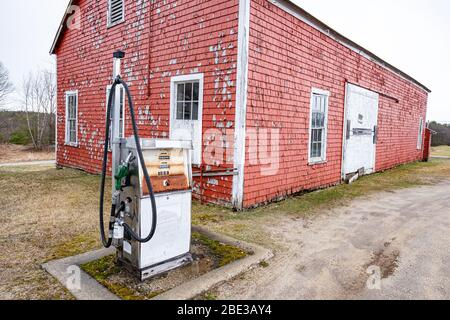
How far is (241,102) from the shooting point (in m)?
6.14

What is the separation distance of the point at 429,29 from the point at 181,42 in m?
14.4

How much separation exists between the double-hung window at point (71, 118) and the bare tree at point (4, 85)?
19.8 m

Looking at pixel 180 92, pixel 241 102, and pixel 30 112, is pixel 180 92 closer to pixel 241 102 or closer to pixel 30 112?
pixel 241 102

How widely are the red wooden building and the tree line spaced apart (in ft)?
46.8

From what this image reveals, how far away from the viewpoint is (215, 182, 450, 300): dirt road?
125 inches

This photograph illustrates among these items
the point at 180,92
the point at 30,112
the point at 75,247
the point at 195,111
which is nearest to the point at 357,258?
the point at 75,247

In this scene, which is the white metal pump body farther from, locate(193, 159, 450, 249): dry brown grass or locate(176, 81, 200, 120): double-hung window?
locate(176, 81, 200, 120): double-hung window

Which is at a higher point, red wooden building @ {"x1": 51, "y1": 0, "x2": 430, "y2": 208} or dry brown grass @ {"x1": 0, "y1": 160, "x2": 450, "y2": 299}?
red wooden building @ {"x1": 51, "y1": 0, "x2": 430, "y2": 208}

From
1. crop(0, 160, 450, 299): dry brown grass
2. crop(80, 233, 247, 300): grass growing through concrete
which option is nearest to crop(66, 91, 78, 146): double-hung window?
crop(0, 160, 450, 299): dry brown grass

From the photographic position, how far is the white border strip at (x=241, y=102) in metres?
6.05

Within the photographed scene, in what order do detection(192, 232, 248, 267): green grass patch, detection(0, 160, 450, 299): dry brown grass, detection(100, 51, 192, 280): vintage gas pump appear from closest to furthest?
detection(100, 51, 192, 280): vintage gas pump → detection(0, 160, 450, 299): dry brown grass → detection(192, 232, 248, 267): green grass patch

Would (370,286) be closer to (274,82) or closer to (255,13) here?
(274,82)

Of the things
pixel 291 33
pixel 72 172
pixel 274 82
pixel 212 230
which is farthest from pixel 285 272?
pixel 72 172

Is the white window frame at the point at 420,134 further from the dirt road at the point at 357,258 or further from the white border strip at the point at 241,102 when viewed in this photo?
the white border strip at the point at 241,102
